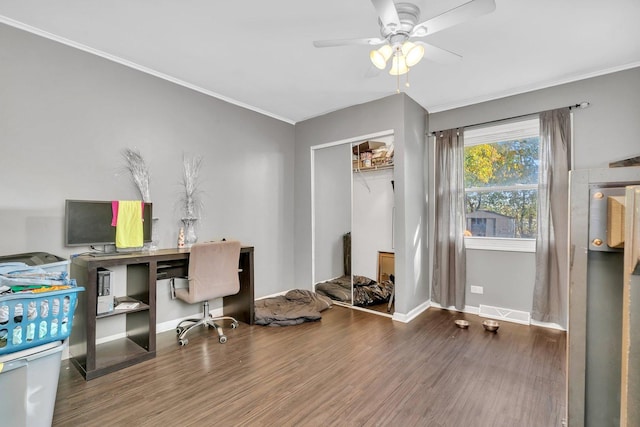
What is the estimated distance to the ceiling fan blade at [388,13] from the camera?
1605 millimetres

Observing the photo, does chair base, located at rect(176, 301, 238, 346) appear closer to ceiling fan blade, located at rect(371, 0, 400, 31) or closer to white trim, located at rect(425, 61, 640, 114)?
ceiling fan blade, located at rect(371, 0, 400, 31)

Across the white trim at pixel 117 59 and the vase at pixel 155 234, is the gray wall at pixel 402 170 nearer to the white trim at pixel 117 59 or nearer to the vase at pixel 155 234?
the white trim at pixel 117 59

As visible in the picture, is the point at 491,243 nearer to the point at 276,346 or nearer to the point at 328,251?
the point at 328,251

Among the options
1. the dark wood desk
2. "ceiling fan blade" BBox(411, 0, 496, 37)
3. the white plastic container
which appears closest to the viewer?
the white plastic container

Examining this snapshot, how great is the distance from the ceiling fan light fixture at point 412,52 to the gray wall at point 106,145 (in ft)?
7.90

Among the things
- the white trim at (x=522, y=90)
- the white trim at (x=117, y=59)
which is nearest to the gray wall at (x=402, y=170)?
the white trim at (x=522, y=90)

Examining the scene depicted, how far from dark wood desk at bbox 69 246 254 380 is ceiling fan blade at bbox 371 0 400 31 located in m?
2.46

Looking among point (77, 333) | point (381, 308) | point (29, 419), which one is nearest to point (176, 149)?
point (77, 333)

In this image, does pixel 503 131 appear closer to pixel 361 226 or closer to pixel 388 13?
pixel 361 226

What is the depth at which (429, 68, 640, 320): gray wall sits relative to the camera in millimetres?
2848

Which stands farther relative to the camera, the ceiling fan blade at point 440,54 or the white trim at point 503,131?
the white trim at point 503,131

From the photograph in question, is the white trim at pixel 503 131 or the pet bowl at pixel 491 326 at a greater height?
the white trim at pixel 503 131

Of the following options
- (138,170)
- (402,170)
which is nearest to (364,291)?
(402,170)

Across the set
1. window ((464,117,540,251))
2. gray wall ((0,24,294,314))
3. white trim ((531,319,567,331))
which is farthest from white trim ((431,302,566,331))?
gray wall ((0,24,294,314))
